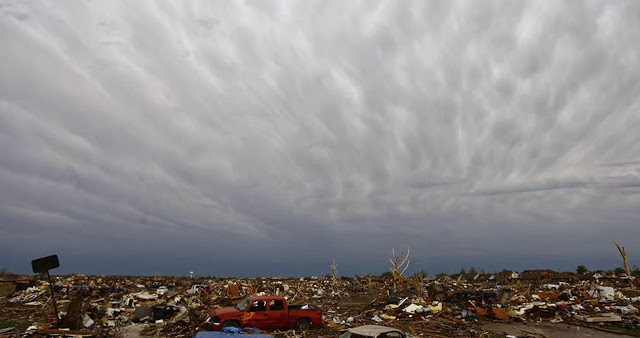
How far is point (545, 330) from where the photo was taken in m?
18.5

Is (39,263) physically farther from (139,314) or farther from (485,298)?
(485,298)

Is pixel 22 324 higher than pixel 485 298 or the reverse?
the reverse

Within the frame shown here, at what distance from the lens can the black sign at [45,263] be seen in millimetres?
16391

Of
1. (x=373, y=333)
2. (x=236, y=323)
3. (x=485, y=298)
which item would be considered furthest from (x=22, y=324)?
(x=485, y=298)

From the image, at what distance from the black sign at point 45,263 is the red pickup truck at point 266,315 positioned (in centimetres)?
667

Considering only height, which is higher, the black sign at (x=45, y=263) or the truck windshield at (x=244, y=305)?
the black sign at (x=45, y=263)

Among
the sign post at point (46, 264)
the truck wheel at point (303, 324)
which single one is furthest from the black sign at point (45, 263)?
the truck wheel at point (303, 324)

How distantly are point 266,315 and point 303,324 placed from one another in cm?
171

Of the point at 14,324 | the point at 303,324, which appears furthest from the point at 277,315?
the point at 14,324

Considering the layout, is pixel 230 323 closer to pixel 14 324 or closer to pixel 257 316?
pixel 257 316

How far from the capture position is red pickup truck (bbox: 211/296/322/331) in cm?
1638

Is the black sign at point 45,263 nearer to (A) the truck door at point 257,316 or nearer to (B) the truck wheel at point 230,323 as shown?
(B) the truck wheel at point 230,323

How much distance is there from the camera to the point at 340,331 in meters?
17.2

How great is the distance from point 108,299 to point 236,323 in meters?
12.5
